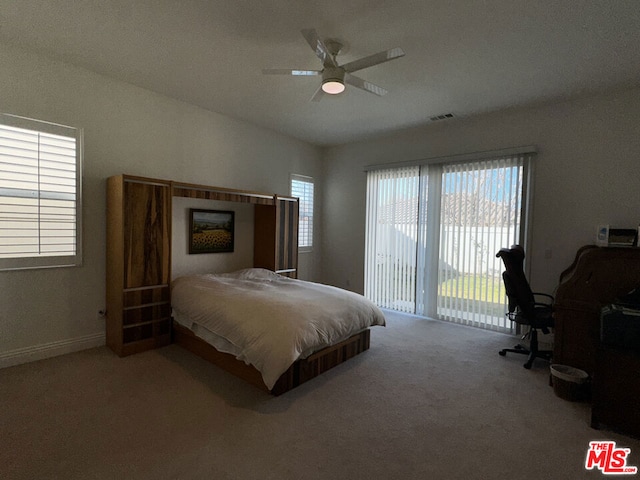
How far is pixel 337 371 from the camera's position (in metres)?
3.00

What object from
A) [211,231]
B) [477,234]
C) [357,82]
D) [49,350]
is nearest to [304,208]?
[211,231]

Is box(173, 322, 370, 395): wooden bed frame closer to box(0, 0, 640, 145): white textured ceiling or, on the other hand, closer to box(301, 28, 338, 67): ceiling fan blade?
A: box(301, 28, 338, 67): ceiling fan blade

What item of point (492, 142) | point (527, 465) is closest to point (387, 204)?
point (492, 142)

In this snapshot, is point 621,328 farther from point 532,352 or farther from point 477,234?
point 477,234

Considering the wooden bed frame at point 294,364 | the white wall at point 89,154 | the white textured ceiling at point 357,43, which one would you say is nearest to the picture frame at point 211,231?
the white wall at point 89,154

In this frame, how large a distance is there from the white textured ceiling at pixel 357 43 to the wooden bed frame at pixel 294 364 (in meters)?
2.80

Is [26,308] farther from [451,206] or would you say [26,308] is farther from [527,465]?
[451,206]

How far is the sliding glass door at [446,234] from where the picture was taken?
412 cm

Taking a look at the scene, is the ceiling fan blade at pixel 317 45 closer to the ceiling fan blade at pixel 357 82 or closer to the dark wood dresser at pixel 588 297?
the ceiling fan blade at pixel 357 82

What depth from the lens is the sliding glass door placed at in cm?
412

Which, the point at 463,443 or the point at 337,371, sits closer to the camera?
the point at 463,443

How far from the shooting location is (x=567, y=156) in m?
3.73

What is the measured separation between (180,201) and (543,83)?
4487 mm

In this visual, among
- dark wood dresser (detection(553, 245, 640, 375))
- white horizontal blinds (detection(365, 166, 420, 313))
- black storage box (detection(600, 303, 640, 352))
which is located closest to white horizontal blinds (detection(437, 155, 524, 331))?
white horizontal blinds (detection(365, 166, 420, 313))
